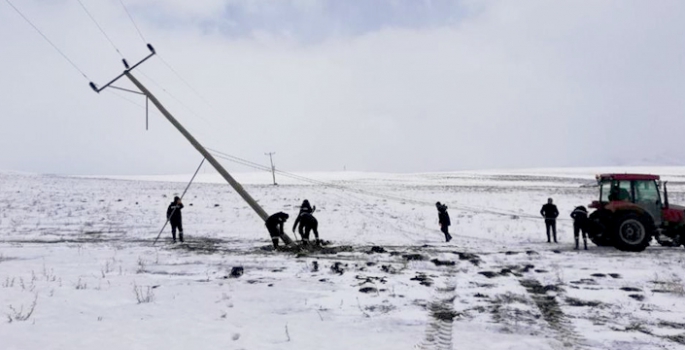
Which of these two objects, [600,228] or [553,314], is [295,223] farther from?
[600,228]

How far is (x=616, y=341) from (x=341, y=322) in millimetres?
3941

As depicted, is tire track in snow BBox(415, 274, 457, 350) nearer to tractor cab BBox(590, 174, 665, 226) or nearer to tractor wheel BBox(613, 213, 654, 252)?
tractor wheel BBox(613, 213, 654, 252)

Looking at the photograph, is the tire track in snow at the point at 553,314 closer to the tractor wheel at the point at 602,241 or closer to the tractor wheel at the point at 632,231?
the tractor wheel at the point at 632,231

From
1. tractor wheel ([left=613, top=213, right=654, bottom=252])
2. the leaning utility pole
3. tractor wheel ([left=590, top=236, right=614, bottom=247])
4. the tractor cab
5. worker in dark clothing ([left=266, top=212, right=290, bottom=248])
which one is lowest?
tractor wheel ([left=590, top=236, right=614, bottom=247])

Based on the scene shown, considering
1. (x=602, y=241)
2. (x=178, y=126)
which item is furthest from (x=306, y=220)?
(x=602, y=241)

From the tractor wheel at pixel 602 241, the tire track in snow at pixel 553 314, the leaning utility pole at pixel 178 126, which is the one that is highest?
the leaning utility pole at pixel 178 126

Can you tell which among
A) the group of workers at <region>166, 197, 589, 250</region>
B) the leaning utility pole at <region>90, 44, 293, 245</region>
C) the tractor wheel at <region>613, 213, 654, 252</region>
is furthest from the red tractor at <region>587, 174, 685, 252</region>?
the leaning utility pole at <region>90, 44, 293, 245</region>

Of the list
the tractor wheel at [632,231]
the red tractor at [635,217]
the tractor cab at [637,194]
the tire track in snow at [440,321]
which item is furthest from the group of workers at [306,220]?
the tire track in snow at [440,321]

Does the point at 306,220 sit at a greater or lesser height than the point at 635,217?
greater

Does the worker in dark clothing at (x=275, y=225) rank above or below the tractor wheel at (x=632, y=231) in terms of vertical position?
above

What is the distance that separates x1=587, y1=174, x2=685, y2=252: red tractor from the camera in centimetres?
1515

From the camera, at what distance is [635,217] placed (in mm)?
15195

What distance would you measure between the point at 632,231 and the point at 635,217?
1.50 feet

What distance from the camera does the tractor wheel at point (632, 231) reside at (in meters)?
15.0
